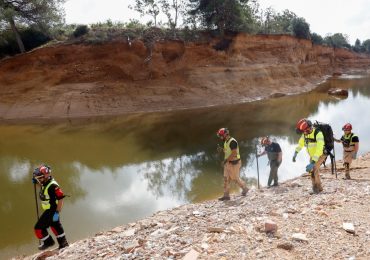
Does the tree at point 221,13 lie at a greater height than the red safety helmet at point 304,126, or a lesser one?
greater

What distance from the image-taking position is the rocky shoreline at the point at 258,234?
5.62m

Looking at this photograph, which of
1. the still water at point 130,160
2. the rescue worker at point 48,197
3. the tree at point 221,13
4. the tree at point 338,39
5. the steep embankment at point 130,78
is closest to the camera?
the rescue worker at point 48,197

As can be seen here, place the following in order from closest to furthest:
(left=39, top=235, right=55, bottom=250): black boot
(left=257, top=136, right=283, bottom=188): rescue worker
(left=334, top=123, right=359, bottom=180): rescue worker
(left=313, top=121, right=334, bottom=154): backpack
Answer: (left=39, top=235, right=55, bottom=250): black boot → (left=313, top=121, right=334, bottom=154): backpack → (left=257, top=136, right=283, bottom=188): rescue worker → (left=334, top=123, right=359, bottom=180): rescue worker

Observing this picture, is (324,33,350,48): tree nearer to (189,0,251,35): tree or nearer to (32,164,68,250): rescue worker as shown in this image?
(189,0,251,35): tree

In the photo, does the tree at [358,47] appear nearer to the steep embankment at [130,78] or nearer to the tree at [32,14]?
the steep embankment at [130,78]

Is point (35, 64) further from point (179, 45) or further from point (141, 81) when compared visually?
point (179, 45)

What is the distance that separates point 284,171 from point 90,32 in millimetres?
29502

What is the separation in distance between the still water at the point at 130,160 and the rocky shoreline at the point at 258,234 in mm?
2704

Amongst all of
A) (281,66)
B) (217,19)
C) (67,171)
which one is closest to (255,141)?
(67,171)

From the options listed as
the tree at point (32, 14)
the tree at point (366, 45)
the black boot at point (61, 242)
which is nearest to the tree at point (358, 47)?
the tree at point (366, 45)

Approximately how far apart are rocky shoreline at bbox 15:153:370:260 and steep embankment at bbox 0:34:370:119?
84.1 ft

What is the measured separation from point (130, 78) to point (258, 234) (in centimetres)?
3225

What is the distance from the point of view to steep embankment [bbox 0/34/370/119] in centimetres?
3275

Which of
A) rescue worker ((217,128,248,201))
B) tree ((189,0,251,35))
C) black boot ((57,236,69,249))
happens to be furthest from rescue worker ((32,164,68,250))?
tree ((189,0,251,35))
